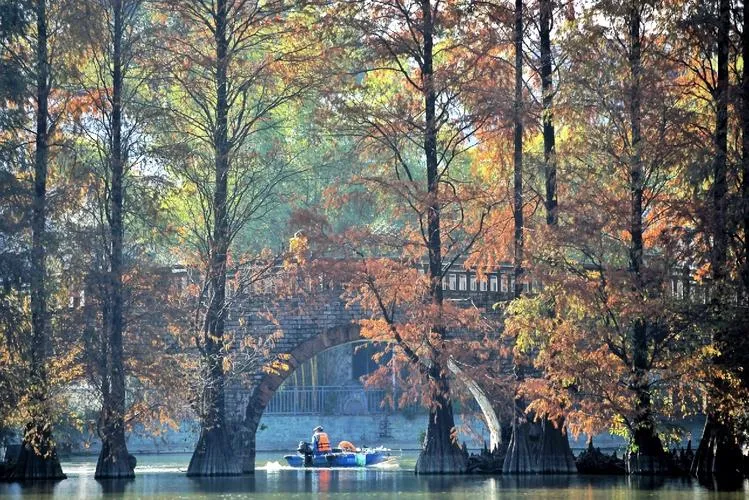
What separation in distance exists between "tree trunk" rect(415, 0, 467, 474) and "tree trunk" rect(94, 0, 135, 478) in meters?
5.47

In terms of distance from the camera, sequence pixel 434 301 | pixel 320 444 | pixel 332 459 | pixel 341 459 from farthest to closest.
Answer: pixel 320 444 → pixel 341 459 → pixel 332 459 → pixel 434 301

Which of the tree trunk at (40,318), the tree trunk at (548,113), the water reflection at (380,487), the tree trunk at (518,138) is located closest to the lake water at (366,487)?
the water reflection at (380,487)

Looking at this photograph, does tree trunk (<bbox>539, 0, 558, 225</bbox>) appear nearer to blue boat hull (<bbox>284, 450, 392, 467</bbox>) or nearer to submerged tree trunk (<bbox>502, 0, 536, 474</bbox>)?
submerged tree trunk (<bbox>502, 0, 536, 474</bbox>)

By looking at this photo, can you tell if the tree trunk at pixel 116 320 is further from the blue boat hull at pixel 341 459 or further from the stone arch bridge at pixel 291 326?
the blue boat hull at pixel 341 459

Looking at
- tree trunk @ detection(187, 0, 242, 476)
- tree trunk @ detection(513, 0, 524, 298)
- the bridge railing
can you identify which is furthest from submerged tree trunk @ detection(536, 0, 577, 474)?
the bridge railing

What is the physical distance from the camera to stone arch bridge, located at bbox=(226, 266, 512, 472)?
29078mm

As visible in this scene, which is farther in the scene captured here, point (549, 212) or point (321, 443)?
point (321, 443)

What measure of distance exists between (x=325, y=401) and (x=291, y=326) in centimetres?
1673

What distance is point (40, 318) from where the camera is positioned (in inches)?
1035

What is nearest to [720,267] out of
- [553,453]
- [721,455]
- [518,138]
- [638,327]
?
[638,327]

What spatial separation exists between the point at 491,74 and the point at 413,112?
162 centimetres

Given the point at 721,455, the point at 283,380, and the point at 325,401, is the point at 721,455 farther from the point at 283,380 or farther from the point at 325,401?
the point at 325,401

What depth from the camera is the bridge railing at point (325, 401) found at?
45.9 metres

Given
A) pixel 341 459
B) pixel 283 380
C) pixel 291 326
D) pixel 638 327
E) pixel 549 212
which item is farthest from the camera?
pixel 341 459
